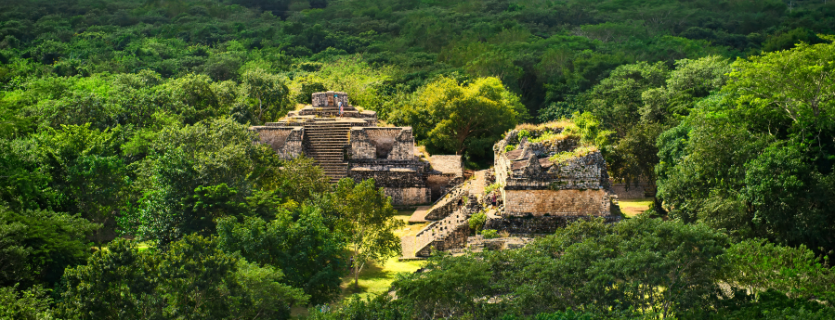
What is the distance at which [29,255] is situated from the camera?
17.7 metres

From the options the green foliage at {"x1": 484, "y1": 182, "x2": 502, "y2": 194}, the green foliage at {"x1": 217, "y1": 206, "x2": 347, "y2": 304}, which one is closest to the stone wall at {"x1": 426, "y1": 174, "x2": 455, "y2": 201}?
the green foliage at {"x1": 484, "y1": 182, "x2": 502, "y2": 194}

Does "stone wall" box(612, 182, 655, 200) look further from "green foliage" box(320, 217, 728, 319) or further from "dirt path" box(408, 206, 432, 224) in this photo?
"green foliage" box(320, 217, 728, 319)

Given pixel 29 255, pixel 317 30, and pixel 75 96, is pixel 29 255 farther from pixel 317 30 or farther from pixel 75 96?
pixel 317 30

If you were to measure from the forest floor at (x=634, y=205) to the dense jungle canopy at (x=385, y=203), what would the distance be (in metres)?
1.04

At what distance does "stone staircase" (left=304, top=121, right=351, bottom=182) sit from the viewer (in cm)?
3130

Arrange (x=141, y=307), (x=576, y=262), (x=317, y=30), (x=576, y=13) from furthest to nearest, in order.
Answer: (x=576, y=13), (x=317, y=30), (x=576, y=262), (x=141, y=307)

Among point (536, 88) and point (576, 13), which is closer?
point (536, 88)

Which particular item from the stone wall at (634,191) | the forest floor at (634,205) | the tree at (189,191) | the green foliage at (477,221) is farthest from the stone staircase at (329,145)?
the stone wall at (634,191)

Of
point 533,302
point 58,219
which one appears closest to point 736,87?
point 533,302

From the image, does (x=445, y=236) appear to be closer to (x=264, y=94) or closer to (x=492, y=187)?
(x=492, y=187)

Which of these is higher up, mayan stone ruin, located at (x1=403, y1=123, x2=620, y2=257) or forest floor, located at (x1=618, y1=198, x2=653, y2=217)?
mayan stone ruin, located at (x1=403, y1=123, x2=620, y2=257)

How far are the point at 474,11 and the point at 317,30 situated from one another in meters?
22.7

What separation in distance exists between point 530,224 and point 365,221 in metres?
5.50

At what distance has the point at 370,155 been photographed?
31.4 m
